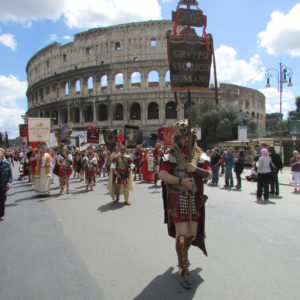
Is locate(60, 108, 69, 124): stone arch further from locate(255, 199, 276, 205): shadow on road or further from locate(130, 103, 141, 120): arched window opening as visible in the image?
locate(255, 199, 276, 205): shadow on road

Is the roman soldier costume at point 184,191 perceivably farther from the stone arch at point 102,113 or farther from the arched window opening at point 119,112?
the stone arch at point 102,113

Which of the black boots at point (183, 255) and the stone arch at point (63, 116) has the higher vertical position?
the stone arch at point (63, 116)

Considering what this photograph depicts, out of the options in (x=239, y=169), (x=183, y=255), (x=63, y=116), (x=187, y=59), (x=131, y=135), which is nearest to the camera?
(x=183, y=255)

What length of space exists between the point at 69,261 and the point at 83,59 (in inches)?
2118

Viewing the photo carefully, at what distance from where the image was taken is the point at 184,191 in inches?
133

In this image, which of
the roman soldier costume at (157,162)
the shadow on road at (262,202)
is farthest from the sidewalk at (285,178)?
the roman soldier costume at (157,162)

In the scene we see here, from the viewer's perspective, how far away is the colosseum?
4756cm

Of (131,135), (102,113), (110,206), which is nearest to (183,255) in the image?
(110,206)

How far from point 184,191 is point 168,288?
114 centimetres

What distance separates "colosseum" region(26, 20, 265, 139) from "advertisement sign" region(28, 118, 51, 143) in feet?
113

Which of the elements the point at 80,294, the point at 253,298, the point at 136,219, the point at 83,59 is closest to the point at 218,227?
the point at 136,219

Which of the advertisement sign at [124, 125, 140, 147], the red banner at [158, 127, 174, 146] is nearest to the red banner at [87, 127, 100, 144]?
the advertisement sign at [124, 125, 140, 147]

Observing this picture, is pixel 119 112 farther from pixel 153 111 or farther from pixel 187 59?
pixel 187 59

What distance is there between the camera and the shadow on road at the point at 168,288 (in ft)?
9.90
